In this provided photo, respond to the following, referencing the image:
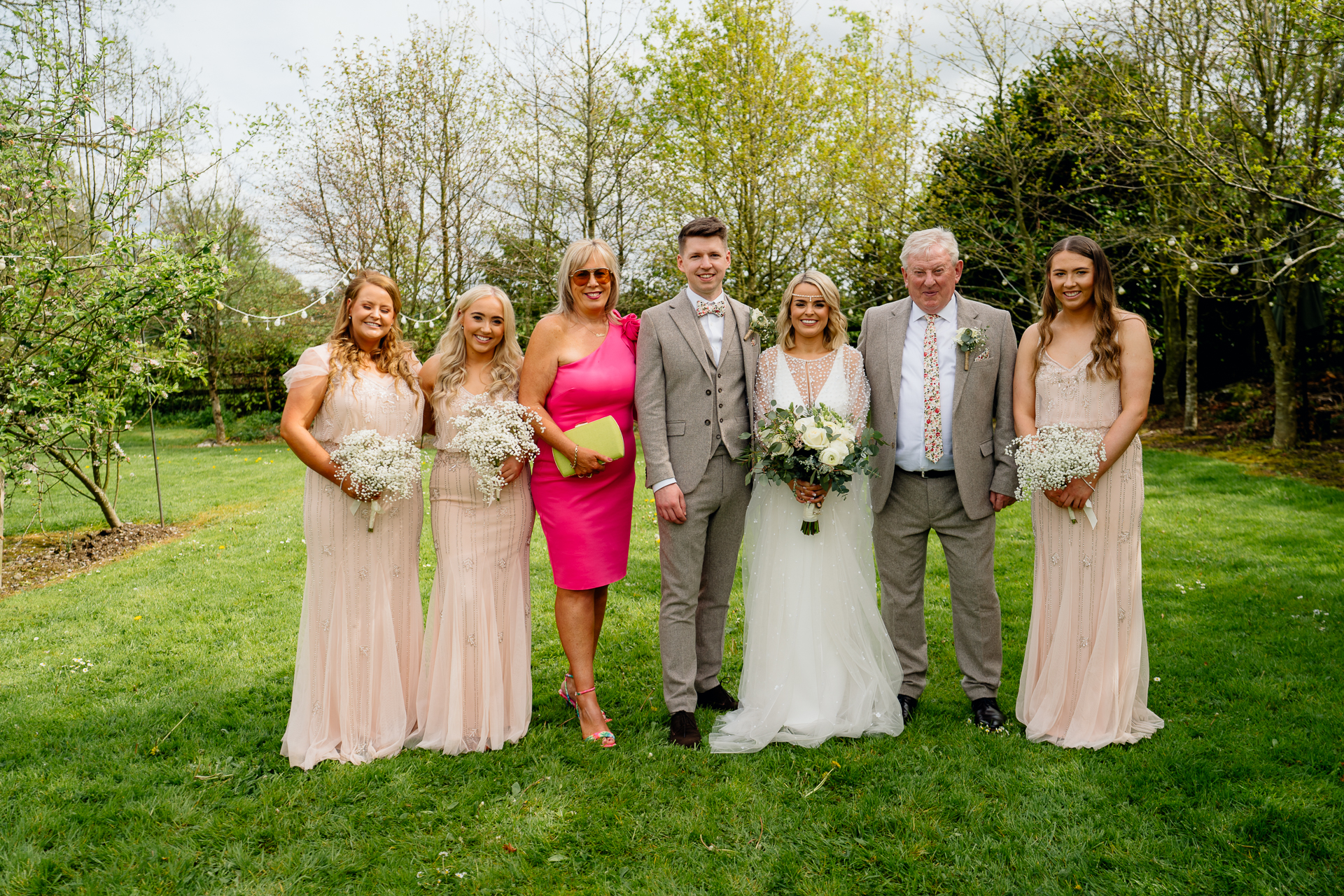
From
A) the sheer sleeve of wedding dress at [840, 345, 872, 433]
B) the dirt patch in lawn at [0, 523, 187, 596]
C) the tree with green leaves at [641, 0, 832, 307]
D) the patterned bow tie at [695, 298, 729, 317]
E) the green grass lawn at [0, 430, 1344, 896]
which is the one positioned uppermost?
the tree with green leaves at [641, 0, 832, 307]

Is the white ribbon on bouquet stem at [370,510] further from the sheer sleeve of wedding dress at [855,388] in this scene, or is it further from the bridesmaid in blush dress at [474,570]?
the sheer sleeve of wedding dress at [855,388]

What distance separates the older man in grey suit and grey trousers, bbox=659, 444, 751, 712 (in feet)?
2.70

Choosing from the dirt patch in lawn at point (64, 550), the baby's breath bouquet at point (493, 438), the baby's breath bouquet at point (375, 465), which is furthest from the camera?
the dirt patch in lawn at point (64, 550)

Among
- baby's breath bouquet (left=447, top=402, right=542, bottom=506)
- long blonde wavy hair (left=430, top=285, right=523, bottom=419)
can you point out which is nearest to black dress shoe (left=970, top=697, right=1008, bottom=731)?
baby's breath bouquet (left=447, top=402, right=542, bottom=506)

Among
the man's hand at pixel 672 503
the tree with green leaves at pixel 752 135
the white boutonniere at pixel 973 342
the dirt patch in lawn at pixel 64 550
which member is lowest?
the dirt patch in lawn at pixel 64 550

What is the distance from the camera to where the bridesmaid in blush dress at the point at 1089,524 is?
4.07m

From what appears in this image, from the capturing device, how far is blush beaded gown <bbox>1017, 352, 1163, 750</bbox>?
4.09 m

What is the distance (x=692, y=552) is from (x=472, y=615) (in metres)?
1.18

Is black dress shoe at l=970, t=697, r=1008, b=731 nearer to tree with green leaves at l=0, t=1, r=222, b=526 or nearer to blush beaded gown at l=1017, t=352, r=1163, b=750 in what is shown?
blush beaded gown at l=1017, t=352, r=1163, b=750

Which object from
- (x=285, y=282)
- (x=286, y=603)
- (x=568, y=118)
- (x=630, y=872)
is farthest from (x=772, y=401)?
(x=285, y=282)

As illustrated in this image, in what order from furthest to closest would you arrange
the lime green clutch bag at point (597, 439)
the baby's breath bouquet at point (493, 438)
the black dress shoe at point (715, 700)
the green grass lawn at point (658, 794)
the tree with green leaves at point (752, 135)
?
the tree with green leaves at point (752, 135)
the black dress shoe at point (715, 700)
the lime green clutch bag at point (597, 439)
the baby's breath bouquet at point (493, 438)
the green grass lawn at point (658, 794)

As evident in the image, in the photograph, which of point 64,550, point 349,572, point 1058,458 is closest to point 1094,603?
point 1058,458

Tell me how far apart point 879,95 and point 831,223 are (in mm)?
2948

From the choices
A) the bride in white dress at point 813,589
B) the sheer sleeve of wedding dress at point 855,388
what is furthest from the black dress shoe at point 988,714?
the sheer sleeve of wedding dress at point 855,388
